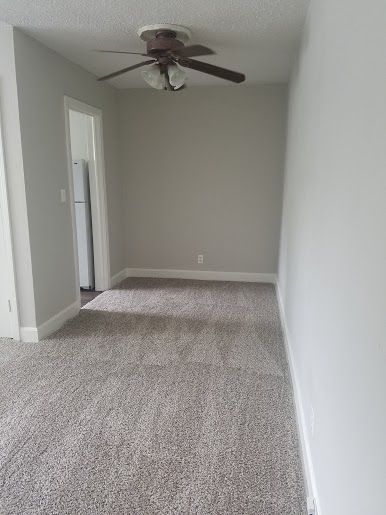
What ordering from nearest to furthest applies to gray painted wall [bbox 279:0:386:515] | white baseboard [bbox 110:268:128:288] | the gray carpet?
gray painted wall [bbox 279:0:386:515]
the gray carpet
white baseboard [bbox 110:268:128:288]

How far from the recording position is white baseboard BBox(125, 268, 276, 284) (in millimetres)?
5086

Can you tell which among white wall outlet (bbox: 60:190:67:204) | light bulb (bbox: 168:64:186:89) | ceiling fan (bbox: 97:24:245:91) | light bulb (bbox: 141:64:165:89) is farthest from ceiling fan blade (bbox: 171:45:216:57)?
white wall outlet (bbox: 60:190:67:204)

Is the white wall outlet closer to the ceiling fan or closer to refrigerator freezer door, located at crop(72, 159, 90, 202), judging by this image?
refrigerator freezer door, located at crop(72, 159, 90, 202)

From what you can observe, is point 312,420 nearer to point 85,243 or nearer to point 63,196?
point 63,196

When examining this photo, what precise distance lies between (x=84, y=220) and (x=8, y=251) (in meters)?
1.57

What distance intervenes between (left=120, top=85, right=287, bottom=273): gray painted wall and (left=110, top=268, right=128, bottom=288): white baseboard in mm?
352

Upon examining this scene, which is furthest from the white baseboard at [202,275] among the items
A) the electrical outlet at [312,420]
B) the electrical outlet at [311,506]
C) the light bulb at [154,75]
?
the electrical outlet at [311,506]

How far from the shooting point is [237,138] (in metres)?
4.77

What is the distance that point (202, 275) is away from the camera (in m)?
5.21

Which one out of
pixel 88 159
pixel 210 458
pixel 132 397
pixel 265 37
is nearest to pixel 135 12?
pixel 265 37

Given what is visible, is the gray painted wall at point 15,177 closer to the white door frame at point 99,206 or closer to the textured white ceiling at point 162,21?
the textured white ceiling at point 162,21

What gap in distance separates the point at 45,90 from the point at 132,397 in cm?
260

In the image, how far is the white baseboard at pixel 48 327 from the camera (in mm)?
3225

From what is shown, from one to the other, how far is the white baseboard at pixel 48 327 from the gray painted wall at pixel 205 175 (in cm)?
167
